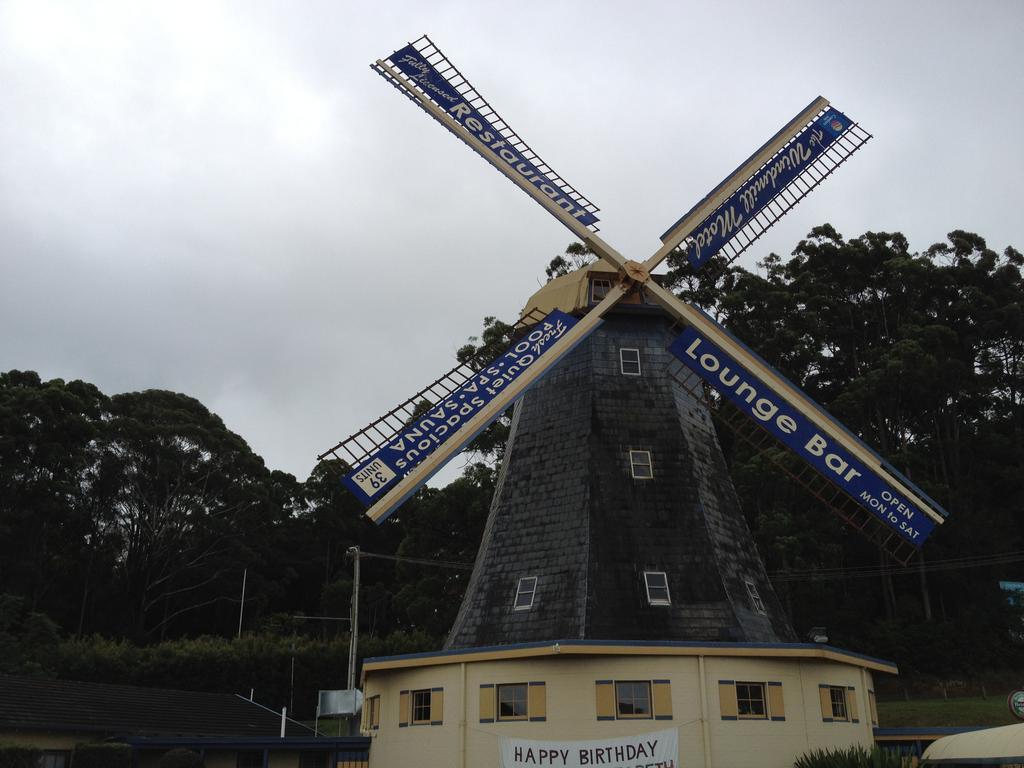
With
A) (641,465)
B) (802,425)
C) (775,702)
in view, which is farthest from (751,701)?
(802,425)

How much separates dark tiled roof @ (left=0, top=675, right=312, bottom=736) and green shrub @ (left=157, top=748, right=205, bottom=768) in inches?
99.9

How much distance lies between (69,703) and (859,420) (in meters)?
32.5

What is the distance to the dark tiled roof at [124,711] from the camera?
19.3 metres

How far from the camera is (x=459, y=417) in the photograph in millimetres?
19750

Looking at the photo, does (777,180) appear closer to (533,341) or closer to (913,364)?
(533,341)

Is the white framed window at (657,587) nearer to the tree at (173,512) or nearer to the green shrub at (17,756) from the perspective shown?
the green shrub at (17,756)

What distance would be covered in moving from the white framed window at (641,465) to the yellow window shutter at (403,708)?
6.69m

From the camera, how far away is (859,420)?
132 ft

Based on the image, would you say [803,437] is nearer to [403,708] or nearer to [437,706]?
[437,706]

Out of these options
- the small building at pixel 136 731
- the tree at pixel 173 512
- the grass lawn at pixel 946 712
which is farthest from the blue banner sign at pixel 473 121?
the tree at pixel 173 512

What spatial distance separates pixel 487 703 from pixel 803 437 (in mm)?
8907

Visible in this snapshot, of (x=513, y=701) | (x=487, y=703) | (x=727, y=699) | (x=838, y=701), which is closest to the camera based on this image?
(x=727, y=699)

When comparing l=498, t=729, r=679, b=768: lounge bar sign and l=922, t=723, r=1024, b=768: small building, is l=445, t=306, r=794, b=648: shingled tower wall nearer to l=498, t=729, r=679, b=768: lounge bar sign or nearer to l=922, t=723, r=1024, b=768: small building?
l=498, t=729, r=679, b=768: lounge bar sign

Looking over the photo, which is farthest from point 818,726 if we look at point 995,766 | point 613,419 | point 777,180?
point 777,180
